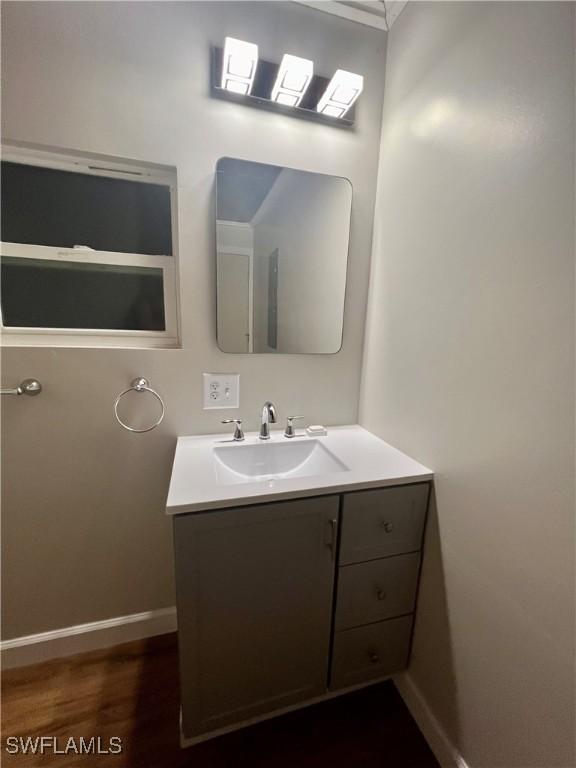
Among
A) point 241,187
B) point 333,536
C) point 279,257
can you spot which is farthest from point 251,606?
point 241,187

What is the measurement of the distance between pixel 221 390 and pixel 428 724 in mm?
→ 1359

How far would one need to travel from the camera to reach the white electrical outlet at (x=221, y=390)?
1.32m

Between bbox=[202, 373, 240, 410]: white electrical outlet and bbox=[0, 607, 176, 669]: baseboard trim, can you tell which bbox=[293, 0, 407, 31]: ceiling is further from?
bbox=[0, 607, 176, 669]: baseboard trim

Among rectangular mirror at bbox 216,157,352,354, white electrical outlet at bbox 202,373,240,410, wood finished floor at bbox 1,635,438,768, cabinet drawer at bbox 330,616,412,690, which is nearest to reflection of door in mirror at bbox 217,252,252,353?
rectangular mirror at bbox 216,157,352,354

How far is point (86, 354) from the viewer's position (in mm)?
1168

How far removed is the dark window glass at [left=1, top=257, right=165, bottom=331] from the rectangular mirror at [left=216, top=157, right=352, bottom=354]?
12.2 inches

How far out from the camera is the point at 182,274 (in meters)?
1.22

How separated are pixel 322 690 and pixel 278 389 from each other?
1.09m

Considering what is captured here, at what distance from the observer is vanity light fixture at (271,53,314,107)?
1.11 m

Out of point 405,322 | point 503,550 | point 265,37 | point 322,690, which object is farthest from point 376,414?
point 265,37


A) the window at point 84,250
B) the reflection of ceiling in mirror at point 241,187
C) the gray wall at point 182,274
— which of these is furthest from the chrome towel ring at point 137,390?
the reflection of ceiling in mirror at point 241,187

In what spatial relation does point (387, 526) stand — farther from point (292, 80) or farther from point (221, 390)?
point (292, 80)
